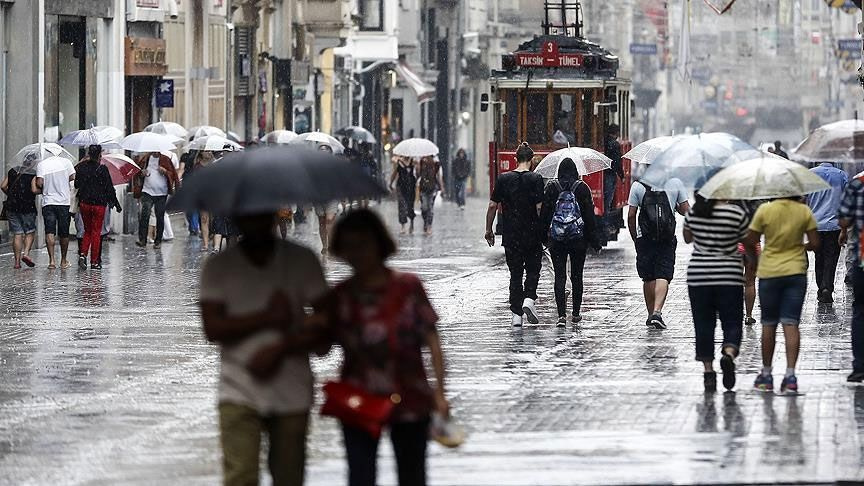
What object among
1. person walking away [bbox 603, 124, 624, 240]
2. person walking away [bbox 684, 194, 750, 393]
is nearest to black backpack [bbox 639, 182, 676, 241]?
person walking away [bbox 684, 194, 750, 393]

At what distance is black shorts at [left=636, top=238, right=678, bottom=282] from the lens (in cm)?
1939

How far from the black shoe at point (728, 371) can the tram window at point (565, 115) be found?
66.0 feet

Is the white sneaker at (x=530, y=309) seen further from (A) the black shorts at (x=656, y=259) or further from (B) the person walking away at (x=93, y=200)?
(B) the person walking away at (x=93, y=200)

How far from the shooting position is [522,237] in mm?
19422

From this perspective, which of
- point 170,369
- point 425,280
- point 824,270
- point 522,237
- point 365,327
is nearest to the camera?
point 365,327

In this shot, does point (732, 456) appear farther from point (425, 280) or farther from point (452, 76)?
point (452, 76)

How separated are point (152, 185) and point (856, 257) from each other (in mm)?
19784

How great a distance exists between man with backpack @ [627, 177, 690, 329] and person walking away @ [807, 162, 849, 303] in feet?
9.55

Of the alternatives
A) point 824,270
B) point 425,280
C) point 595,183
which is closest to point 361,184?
point 824,270

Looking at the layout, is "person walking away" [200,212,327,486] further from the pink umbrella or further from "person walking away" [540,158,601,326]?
the pink umbrella

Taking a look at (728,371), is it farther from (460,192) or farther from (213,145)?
(460,192)

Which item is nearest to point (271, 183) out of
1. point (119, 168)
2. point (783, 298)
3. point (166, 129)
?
point (783, 298)

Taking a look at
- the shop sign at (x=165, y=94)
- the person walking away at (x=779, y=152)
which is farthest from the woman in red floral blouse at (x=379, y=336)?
the shop sign at (x=165, y=94)

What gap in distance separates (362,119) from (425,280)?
4229 centimetres
